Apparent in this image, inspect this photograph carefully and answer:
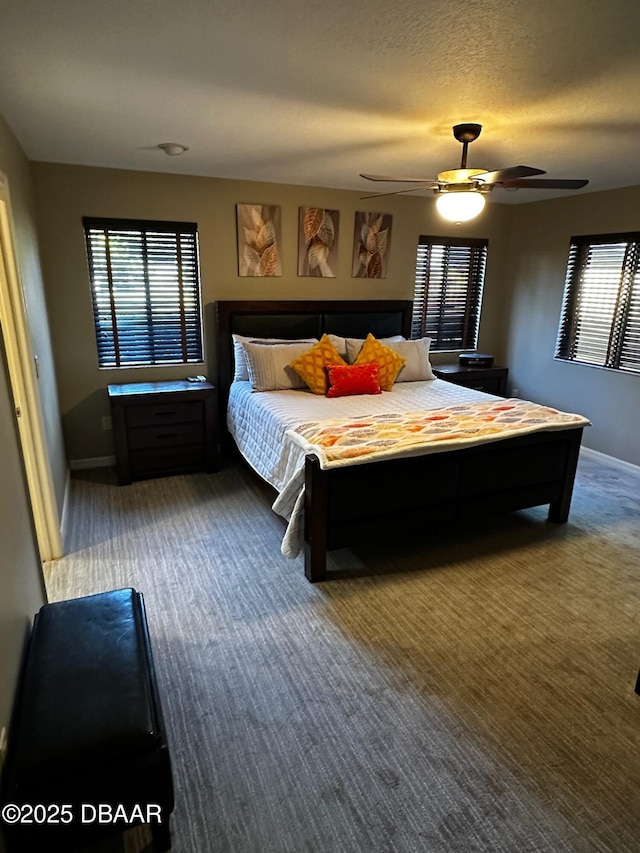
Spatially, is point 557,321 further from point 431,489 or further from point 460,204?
point 431,489

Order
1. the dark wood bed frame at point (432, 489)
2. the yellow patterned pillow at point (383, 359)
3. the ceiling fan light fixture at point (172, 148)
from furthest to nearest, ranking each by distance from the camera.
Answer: the yellow patterned pillow at point (383, 359), the ceiling fan light fixture at point (172, 148), the dark wood bed frame at point (432, 489)

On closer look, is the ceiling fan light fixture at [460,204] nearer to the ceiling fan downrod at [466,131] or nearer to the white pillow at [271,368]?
the ceiling fan downrod at [466,131]

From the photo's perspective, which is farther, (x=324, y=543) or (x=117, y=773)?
(x=324, y=543)

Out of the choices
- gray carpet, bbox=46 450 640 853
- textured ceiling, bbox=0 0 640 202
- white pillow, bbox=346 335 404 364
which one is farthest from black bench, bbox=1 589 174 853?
white pillow, bbox=346 335 404 364

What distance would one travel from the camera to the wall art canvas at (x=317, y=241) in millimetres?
4523

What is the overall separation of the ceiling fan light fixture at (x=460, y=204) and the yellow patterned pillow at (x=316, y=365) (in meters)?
1.57

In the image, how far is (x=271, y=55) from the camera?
180 centimetres

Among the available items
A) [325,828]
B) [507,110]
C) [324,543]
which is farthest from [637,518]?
[325,828]

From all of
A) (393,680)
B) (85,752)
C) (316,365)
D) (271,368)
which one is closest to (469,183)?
(316,365)

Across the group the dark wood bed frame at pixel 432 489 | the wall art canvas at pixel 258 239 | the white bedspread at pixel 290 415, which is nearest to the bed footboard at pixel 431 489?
the dark wood bed frame at pixel 432 489

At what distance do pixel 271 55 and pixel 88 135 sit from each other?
164 centimetres

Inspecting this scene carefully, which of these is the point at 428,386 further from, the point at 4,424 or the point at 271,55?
the point at 4,424

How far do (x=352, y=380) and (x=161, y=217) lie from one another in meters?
2.05

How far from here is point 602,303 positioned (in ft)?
14.9
